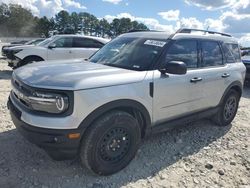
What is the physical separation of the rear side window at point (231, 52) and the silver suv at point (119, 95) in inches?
7.4

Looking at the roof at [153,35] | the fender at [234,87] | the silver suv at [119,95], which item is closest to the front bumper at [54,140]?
the silver suv at [119,95]

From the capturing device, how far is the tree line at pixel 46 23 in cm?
7894

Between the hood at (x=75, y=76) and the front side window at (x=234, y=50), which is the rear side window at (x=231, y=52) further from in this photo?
the hood at (x=75, y=76)

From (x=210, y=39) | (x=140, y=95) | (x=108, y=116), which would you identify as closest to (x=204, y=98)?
(x=210, y=39)

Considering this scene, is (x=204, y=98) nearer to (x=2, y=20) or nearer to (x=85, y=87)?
(x=85, y=87)

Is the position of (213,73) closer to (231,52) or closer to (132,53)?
(231,52)

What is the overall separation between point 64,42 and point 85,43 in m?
0.86

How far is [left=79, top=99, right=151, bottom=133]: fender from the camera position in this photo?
3039 mm

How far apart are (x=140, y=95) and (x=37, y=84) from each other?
1266mm

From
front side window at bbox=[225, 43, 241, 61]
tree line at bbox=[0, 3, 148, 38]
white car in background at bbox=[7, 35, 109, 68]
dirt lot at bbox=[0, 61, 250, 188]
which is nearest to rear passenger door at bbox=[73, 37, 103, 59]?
white car in background at bbox=[7, 35, 109, 68]

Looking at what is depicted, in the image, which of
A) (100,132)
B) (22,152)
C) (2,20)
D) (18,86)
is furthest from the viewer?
(2,20)

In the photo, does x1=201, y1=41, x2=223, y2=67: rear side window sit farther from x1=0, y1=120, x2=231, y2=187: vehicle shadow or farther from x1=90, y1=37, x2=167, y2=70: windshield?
x1=0, y1=120, x2=231, y2=187: vehicle shadow

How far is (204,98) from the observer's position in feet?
15.1

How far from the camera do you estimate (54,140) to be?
295 cm
